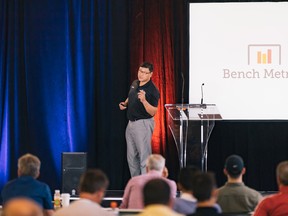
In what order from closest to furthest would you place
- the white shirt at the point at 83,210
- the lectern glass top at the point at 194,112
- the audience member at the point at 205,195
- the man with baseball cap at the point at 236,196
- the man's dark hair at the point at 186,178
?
the audience member at the point at 205,195, the white shirt at the point at 83,210, the man's dark hair at the point at 186,178, the man with baseball cap at the point at 236,196, the lectern glass top at the point at 194,112

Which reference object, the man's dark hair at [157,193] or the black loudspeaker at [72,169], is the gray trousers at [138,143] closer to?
the black loudspeaker at [72,169]

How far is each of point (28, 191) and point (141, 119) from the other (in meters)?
3.61

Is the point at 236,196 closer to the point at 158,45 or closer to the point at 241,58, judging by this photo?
the point at 241,58

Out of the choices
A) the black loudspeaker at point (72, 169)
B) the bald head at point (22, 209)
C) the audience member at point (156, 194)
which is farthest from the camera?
the black loudspeaker at point (72, 169)

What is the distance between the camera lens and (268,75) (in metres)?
8.38

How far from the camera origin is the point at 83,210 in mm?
3518

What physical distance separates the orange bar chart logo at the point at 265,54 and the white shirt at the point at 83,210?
204 inches

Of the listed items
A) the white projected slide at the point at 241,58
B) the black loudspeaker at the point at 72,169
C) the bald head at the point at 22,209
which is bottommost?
the black loudspeaker at the point at 72,169

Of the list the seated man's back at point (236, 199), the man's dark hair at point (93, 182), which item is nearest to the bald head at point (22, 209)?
the man's dark hair at point (93, 182)

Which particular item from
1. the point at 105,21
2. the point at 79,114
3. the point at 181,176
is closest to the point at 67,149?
the point at 79,114

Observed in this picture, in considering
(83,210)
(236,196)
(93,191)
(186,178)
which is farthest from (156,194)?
(236,196)

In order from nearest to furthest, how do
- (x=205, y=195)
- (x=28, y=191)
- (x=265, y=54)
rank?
1. (x=205, y=195)
2. (x=28, y=191)
3. (x=265, y=54)

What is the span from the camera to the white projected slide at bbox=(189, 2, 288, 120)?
8.35 meters

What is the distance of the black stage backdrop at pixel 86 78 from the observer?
8719 mm
